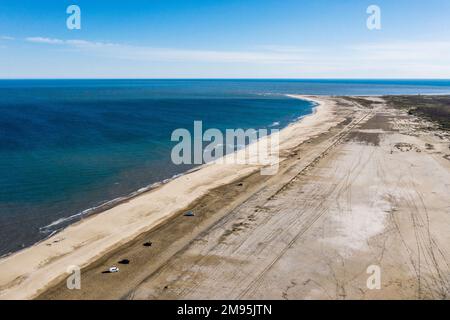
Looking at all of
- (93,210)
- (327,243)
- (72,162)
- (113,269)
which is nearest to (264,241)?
(327,243)

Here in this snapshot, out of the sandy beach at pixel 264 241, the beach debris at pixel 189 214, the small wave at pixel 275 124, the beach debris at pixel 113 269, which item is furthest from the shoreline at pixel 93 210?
the small wave at pixel 275 124

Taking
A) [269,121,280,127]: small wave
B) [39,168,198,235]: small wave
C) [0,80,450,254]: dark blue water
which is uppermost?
[269,121,280,127]: small wave

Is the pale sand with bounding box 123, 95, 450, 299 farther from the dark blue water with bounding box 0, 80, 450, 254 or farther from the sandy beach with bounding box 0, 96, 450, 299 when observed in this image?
the dark blue water with bounding box 0, 80, 450, 254

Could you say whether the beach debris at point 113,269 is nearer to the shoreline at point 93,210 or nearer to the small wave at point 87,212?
the shoreline at point 93,210

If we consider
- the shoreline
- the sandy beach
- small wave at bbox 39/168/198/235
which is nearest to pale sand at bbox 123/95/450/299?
the sandy beach

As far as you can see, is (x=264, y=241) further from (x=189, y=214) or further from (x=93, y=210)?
(x=93, y=210)

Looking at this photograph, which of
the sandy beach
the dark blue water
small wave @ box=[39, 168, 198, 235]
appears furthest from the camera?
the dark blue water
